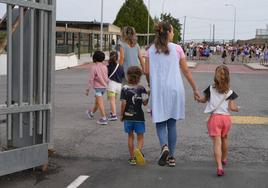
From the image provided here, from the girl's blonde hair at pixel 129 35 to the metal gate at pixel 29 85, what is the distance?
2.83 m

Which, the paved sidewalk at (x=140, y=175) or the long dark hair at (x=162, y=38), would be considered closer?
the paved sidewalk at (x=140, y=175)

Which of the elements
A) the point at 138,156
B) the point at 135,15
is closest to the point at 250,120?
the point at 138,156

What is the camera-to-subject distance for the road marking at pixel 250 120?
32.4 ft

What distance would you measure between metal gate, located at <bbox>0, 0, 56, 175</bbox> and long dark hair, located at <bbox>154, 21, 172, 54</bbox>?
122 centimetres

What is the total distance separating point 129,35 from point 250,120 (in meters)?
3.07

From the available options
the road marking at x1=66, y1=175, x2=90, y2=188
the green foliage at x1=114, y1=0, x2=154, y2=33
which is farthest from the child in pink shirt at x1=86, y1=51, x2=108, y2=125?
the green foliage at x1=114, y1=0, x2=154, y2=33

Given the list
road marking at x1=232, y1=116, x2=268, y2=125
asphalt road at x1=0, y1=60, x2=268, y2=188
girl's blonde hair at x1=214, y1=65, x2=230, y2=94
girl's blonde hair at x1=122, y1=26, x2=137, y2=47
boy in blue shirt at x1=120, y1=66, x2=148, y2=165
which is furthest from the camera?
road marking at x1=232, y1=116, x2=268, y2=125

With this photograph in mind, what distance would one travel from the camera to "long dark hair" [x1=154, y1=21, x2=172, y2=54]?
6176 mm

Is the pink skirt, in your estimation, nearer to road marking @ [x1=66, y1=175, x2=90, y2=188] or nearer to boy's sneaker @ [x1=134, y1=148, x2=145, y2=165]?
boy's sneaker @ [x1=134, y1=148, x2=145, y2=165]

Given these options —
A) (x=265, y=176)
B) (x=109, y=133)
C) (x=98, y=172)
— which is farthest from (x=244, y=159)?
(x=109, y=133)

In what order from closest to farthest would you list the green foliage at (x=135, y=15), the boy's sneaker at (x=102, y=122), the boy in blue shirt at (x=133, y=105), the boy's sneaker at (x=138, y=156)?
the boy's sneaker at (x=138, y=156) → the boy in blue shirt at (x=133, y=105) → the boy's sneaker at (x=102, y=122) → the green foliage at (x=135, y=15)

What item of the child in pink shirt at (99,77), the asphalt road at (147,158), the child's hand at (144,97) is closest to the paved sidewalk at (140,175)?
the asphalt road at (147,158)

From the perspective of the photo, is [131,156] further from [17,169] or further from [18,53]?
[18,53]

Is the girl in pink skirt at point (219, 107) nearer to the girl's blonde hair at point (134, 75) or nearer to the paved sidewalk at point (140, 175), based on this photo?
the paved sidewalk at point (140, 175)
